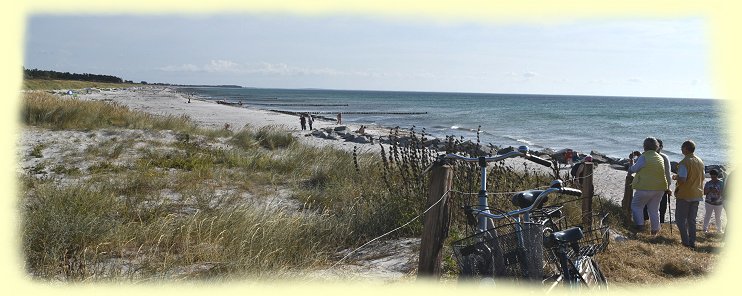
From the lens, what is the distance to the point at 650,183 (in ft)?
24.8

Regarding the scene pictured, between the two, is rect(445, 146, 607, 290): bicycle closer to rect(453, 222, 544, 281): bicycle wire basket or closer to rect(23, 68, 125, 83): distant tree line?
rect(453, 222, 544, 281): bicycle wire basket

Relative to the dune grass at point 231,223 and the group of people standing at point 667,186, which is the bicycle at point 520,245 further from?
the group of people standing at point 667,186

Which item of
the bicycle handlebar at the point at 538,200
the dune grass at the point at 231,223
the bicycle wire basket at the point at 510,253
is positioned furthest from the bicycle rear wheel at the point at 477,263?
the dune grass at the point at 231,223

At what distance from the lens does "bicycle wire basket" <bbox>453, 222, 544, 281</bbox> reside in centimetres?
312

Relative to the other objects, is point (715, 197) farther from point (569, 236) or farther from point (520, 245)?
point (520, 245)

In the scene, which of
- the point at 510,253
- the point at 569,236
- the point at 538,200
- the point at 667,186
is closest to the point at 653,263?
the point at 667,186

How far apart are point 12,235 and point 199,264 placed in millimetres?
1708

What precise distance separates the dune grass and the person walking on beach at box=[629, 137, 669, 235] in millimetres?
324

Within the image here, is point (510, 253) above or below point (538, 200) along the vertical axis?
below

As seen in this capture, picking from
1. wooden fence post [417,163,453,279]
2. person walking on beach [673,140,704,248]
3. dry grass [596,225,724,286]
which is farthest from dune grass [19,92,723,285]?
wooden fence post [417,163,453,279]

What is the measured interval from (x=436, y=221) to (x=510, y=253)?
83 centimetres

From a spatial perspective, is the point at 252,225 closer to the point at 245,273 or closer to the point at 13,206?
the point at 245,273

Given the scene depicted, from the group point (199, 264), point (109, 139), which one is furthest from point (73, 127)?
point (199, 264)

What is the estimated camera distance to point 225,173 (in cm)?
978
